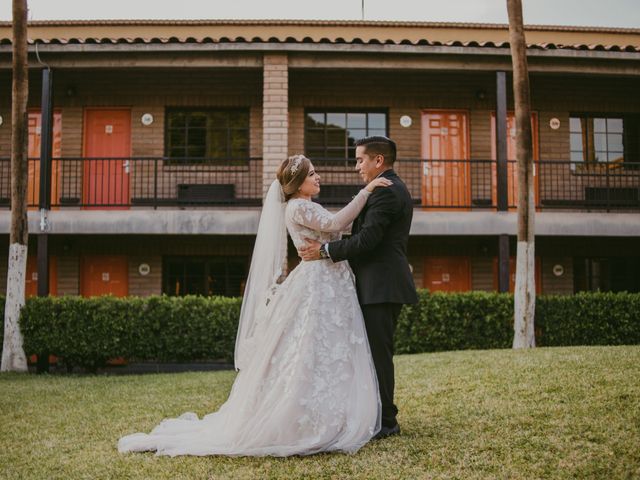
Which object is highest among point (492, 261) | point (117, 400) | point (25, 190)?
point (25, 190)

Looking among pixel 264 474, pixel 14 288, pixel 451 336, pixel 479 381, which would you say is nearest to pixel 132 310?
pixel 14 288

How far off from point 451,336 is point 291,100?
664cm

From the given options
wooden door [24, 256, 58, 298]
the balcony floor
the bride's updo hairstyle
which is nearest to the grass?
the bride's updo hairstyle

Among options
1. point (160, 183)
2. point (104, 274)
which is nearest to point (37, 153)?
point (160, 183)

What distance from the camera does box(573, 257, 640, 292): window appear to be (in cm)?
1584

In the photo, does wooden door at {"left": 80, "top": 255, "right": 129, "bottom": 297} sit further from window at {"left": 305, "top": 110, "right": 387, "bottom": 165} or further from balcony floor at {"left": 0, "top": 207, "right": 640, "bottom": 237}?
window at {"left": 305, "top": 110, "right": 387, "bottom": 165}

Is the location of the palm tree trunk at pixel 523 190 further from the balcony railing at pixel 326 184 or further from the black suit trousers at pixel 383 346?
the black suit trousers at pixel 383 346

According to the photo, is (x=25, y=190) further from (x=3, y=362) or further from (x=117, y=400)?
(x=117, y=400)

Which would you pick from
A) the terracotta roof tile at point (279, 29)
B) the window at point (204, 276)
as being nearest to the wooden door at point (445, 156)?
the terracotta roof tile at point (279, 29)

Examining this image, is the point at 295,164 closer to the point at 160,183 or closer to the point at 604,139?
the point at 160,183

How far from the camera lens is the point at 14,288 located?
11.3m

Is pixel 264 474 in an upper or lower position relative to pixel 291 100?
lower

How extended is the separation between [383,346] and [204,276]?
11032 mm

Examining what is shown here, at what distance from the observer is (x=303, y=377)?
4.70m
